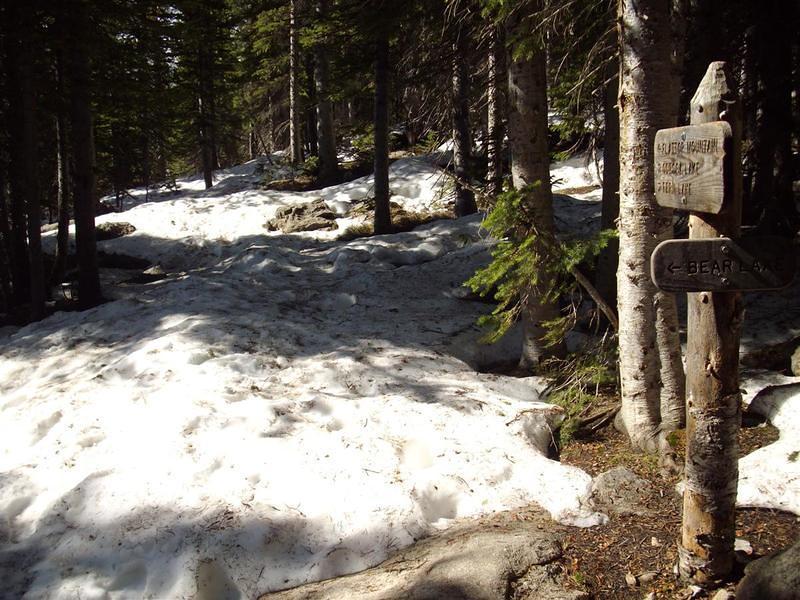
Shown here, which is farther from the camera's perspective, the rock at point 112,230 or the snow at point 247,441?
the rock at point 112,230

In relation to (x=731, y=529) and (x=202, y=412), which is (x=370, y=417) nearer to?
(x=202, y=412)

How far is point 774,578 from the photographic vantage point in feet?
11.4

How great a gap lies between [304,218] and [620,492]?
14827mm

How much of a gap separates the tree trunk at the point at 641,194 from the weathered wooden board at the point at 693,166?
1518mm

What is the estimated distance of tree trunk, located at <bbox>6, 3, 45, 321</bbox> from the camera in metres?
9.92

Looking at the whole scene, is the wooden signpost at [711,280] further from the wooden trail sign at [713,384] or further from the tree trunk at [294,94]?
the tree trunk at [294,94]

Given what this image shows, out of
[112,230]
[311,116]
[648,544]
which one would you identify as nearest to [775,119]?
[648,544]

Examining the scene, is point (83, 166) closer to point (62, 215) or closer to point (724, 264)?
point (62, 215)

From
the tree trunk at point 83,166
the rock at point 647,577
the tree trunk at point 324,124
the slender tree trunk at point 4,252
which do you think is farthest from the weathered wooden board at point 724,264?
the tree trunk at point 324,124

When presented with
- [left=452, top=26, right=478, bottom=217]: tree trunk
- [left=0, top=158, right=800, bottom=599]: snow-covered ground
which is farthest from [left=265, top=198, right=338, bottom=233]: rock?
[left=0, top=158, right=800, bottom=599]: snow-covered ground

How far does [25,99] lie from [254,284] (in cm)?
519

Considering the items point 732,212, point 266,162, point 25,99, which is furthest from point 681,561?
point 266,162

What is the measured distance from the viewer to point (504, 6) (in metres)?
5.80

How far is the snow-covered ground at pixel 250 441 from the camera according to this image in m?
4.80
